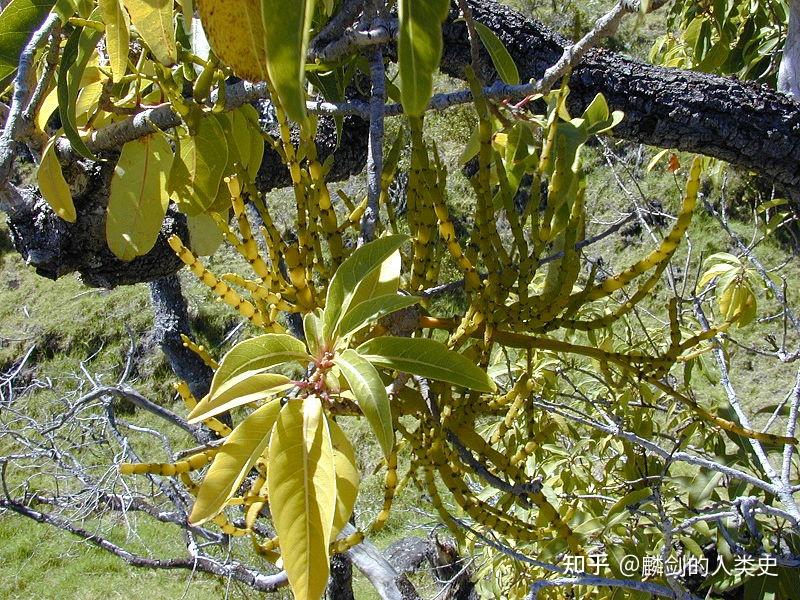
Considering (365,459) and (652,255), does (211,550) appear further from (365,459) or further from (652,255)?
(652,255)

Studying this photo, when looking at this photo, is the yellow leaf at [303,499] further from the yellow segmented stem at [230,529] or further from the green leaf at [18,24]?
the green leaf at [18,24]

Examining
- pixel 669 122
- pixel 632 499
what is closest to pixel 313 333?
pixel 632 499

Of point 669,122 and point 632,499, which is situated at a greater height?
point 669,122

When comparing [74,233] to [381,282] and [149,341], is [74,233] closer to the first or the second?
[381,282]

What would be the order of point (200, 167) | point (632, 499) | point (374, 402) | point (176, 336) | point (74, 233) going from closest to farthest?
point (374, 402)
point (200, 167)
point (632, 499)
point (74, 233)
point (176, 336)

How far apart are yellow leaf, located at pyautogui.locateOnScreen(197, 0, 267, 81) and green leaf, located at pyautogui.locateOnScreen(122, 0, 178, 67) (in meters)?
0.03

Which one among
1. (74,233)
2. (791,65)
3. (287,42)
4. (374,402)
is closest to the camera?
(287,42)

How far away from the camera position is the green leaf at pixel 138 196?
63 cm

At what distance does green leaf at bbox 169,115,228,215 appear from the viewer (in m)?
0.58

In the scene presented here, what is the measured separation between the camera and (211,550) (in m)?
2.60

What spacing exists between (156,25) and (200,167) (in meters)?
0.18

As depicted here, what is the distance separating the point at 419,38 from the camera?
280mm

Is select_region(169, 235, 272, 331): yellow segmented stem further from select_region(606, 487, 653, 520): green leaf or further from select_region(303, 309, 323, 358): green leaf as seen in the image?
select_region(606, 487, 653, 520): green leaf

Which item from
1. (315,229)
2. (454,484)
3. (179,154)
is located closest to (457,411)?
(454,484)
